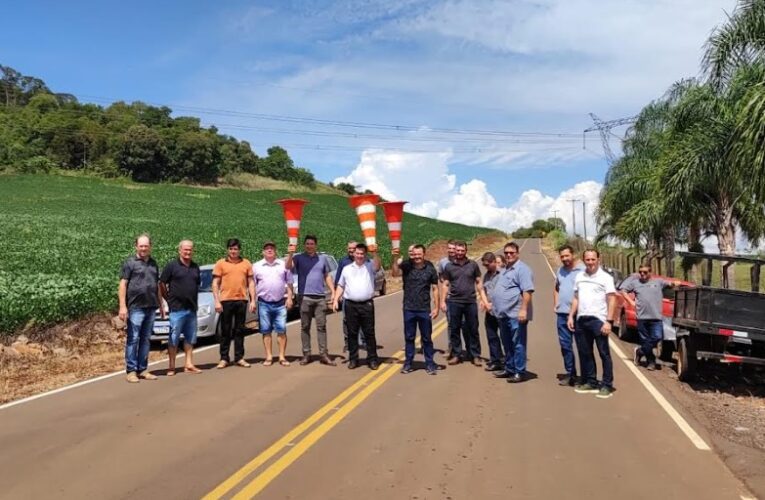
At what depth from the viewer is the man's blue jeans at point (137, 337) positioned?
888cm

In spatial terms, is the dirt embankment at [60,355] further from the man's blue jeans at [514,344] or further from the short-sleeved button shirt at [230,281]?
the man's blue jeans at [514,344]

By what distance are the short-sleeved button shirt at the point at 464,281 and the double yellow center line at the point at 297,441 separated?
5.82 feet

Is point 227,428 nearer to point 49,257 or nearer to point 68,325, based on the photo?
point 68,325

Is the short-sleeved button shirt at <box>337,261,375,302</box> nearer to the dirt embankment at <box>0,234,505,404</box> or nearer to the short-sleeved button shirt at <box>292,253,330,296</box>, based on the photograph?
the short-sleeved button shirt at <box>292,253,330,296</box>

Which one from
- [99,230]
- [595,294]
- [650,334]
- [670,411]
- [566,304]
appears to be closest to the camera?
[670,411]

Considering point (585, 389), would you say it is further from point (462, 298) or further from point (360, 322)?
point (360, 322)

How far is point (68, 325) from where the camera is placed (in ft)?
40.3

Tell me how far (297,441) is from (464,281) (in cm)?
466

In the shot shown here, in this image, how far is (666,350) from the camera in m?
11.5

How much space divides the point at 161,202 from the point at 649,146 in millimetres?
47467

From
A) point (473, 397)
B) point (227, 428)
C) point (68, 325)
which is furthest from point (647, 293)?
point (68, 325)

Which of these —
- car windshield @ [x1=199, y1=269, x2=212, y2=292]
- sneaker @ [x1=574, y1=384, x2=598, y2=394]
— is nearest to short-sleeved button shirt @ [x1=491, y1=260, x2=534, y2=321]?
sneaker @ [x1=574, y1=384, x2=598, y2=394]

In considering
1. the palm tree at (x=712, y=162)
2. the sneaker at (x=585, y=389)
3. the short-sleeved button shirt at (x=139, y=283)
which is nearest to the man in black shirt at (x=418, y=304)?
the sneaker at (x=585, y=389)

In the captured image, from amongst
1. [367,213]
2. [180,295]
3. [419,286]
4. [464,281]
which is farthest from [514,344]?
[180,295]
